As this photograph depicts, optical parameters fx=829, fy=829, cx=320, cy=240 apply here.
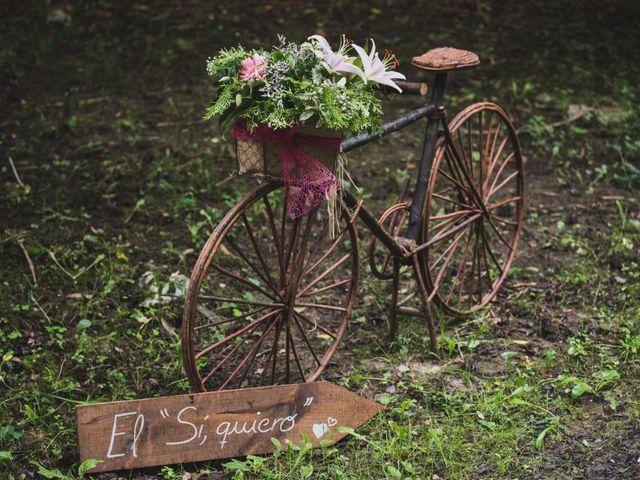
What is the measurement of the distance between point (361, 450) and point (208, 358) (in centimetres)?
101

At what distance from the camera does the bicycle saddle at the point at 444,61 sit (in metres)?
3.90

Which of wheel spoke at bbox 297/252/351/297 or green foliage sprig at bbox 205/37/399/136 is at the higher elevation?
green foliage sprig at bbox 205/37/399/136

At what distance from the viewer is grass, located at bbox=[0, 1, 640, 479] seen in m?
3.57

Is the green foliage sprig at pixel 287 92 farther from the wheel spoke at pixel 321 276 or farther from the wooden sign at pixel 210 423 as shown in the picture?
the wooden sign at pixel 210 423

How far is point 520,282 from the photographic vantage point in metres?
4.87

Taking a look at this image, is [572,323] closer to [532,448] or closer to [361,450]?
[532,448]

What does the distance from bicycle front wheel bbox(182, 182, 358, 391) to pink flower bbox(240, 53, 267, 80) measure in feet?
1.56

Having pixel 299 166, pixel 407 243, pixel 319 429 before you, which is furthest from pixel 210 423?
pixel 407 243

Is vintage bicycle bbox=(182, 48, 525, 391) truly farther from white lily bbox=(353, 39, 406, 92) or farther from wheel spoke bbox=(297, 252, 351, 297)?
white lily bbox=(353, 39, 406, 92)

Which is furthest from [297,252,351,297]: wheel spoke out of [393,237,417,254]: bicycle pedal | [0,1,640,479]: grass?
[0,1,640,479]: grass

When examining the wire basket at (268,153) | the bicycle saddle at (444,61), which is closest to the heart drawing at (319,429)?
the wire basket at (268,153)

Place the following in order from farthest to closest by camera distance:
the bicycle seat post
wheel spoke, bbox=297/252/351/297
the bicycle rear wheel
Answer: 1. the bicycle rear wheel
2. the bicycle seat post
3. wheel spoke, bbox=297/252/351/297

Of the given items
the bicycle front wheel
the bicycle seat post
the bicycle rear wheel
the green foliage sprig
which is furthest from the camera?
the bicycle rear wheel

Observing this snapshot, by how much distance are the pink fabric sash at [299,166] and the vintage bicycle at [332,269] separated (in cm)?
9
